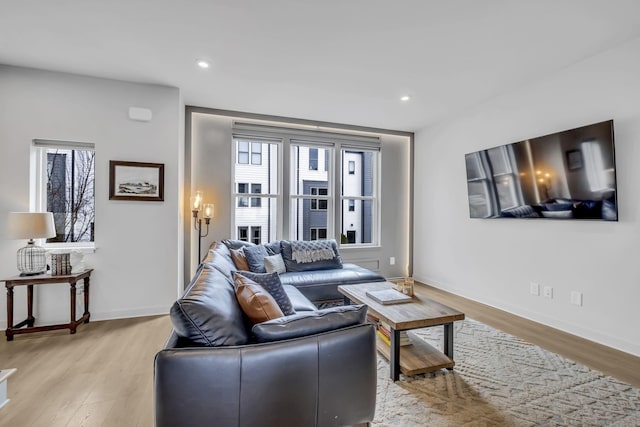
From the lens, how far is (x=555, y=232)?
3.04m

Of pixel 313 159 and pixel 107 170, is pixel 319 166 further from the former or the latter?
pixel 107 170

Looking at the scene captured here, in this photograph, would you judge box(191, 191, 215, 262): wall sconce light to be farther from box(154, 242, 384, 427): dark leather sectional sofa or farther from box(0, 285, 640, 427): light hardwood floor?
box(154, 242, 384, 427): dark leather sectional sofa

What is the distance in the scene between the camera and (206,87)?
336 cm

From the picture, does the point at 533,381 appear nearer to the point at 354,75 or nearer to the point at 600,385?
the point at 600,385

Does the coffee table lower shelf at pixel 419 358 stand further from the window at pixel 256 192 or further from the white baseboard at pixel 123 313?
the window at pixel 256 192

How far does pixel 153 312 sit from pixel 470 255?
417 centimetres

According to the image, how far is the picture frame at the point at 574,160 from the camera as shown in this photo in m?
2.70

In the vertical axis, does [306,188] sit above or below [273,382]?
above

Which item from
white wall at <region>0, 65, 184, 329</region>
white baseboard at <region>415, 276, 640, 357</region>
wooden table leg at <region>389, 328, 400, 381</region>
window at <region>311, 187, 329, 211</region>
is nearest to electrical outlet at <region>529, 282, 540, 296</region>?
white baseboard at <region>415, 276, 640, 357</region>

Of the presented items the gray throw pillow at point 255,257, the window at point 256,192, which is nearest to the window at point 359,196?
the window at point 256,192

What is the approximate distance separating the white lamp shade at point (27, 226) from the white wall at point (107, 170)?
423 millimetres

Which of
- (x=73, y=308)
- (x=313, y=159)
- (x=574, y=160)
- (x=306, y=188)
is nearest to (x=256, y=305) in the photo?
(x=73, y=308)

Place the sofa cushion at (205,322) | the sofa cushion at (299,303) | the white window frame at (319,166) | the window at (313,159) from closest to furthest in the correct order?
1. the sofa cushion at (205,322)
2. the sofa cushion at (299,303)
3. the white window frame at (319,166)
4. the window at (313,159)

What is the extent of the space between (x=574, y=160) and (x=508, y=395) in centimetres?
225
